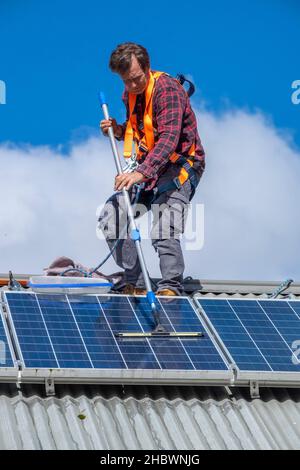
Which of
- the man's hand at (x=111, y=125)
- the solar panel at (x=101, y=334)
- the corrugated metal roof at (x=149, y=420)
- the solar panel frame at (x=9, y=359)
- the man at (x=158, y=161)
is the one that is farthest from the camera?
the man's hand at (x=111, y=125)

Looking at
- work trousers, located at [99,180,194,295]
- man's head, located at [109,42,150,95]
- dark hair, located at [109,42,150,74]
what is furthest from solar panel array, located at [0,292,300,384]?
dark hair, located at [109,42,150,74]

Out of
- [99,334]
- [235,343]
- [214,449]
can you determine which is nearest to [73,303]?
[99,334]

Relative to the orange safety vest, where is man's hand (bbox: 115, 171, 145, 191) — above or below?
below

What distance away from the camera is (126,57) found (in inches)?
527

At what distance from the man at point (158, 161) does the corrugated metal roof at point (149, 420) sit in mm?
1911

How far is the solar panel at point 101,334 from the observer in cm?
1163

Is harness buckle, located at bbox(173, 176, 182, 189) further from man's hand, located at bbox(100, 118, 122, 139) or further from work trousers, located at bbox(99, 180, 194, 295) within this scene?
Result: man's hand, located at bbox(100, 118, 122, 139)

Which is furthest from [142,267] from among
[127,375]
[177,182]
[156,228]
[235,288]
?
[235,288]

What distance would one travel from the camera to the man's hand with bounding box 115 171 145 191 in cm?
1304

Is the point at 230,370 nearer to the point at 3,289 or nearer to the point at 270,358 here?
the point at 270,358

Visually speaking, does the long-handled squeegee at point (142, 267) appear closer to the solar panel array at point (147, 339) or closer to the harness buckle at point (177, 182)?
the solar panel array at point (147, 339)

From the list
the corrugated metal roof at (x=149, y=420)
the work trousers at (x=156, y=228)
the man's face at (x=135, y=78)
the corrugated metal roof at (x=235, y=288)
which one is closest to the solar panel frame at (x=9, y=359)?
the corrugated metal roof at (x=149, y=420)

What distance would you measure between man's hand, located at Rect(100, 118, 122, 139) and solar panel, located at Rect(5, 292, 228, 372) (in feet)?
7.56

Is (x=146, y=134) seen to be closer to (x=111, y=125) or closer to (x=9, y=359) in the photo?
(x=111, y=125)
